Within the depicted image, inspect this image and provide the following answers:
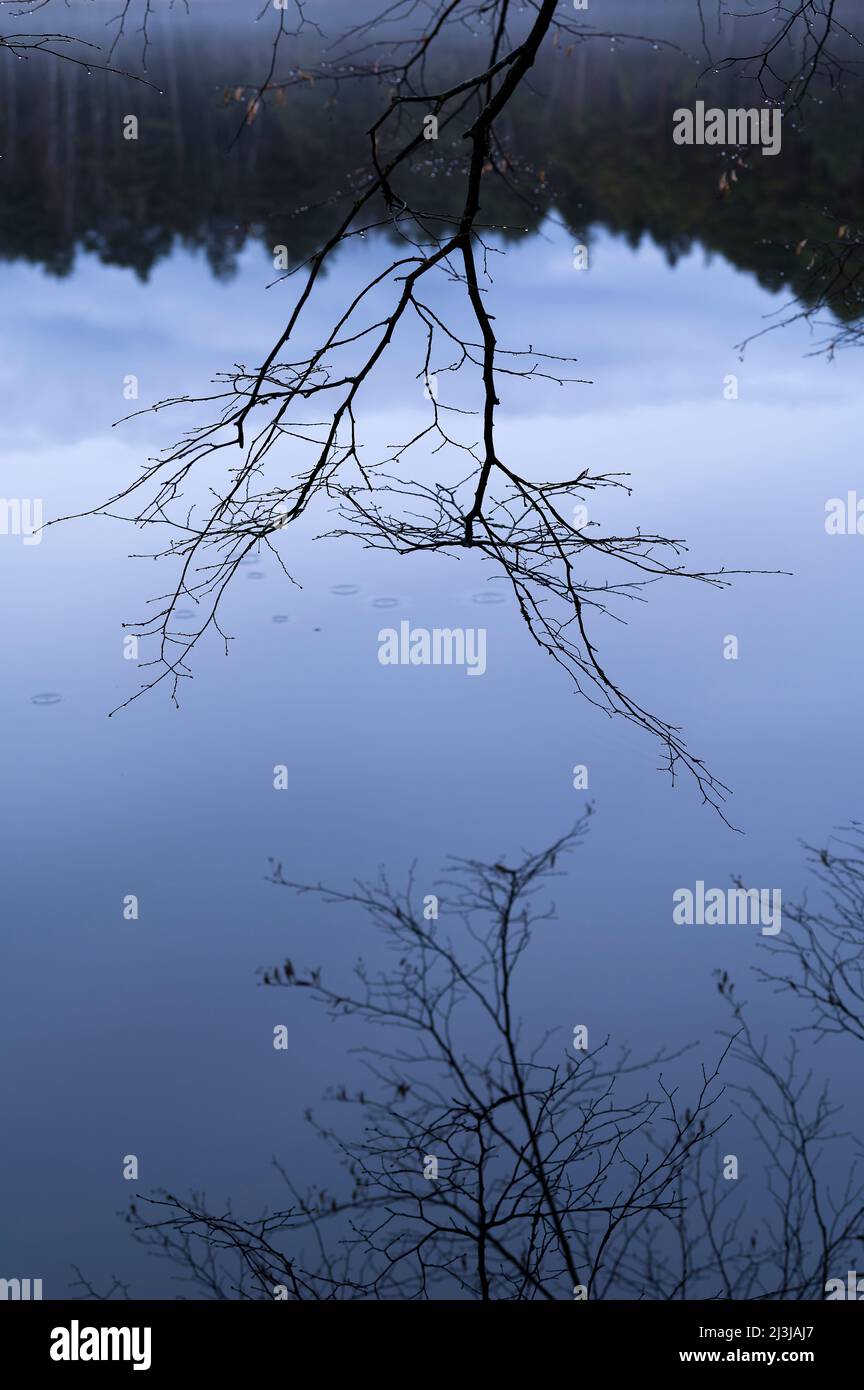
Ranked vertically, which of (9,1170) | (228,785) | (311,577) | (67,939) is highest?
(311,577)

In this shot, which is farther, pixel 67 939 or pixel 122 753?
pixel 122 753

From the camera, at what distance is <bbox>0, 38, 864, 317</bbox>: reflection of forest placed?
71.6 ft

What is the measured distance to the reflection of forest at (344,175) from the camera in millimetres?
21828

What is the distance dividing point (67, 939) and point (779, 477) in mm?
7600

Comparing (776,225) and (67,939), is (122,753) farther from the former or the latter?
(776,225)

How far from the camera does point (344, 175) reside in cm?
2547

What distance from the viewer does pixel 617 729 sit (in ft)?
22.6
